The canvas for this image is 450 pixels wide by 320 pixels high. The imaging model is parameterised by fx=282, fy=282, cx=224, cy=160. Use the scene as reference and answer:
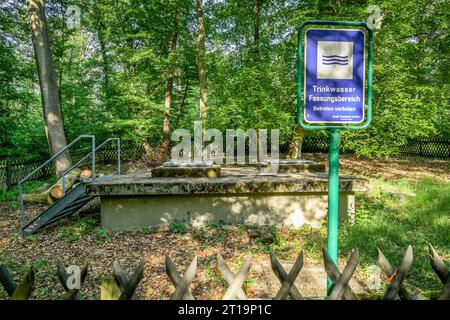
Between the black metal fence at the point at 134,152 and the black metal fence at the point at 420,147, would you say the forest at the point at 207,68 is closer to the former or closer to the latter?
the black metal fence at the point at 134,152

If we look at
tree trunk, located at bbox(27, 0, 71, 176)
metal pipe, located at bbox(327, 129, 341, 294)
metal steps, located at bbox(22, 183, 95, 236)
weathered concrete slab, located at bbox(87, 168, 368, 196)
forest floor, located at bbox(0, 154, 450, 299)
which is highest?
tree trunk, located at bbox(27, 0, 71, 176)

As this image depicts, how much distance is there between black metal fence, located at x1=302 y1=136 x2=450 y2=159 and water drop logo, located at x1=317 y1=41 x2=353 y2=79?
16.0 m

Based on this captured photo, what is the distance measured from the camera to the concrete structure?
5.63m

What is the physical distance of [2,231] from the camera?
621 cm

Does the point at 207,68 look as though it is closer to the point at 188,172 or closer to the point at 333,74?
the point at 188,172

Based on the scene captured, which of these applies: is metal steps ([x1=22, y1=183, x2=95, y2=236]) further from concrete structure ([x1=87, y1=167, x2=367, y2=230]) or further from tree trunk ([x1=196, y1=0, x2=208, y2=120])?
tree trunk ([x1=196, y1=0, x2=208, y2=120])

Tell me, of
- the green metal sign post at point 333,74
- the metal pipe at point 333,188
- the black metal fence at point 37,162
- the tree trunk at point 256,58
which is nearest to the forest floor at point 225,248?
the metal pipe at point 333,188

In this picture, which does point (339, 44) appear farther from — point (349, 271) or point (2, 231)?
point (2, 231)

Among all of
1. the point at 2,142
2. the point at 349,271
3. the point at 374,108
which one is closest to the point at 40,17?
the point at 2,142

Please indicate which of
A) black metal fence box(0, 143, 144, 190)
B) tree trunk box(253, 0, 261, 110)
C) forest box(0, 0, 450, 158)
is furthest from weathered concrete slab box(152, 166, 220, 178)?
black metal fence box(0, 143, 144, 190)

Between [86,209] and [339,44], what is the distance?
24.9 ft

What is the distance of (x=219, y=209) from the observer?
19.1 ft

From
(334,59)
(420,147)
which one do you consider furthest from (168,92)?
(420,147)

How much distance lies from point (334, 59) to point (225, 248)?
3.82 meters
